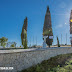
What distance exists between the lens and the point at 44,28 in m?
22.0

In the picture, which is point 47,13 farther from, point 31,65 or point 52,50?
point 31,65

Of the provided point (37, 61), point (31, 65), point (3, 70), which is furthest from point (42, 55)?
point (3, 70)

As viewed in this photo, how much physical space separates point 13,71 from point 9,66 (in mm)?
521

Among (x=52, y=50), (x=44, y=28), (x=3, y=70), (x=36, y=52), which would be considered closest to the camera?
(x=3, y=70)

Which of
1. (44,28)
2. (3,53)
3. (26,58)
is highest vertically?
(44,28)

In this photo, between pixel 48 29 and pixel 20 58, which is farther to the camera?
pixel 48 29

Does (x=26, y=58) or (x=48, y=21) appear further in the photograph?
(x=48, y=21)

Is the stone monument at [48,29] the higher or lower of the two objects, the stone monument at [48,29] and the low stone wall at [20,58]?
the higher

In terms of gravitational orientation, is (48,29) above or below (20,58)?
above

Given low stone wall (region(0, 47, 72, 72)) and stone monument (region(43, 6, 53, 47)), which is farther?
stone monument (region(43, 6, 53, 47))

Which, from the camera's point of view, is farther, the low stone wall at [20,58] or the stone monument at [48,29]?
the stone monument at [48,29]

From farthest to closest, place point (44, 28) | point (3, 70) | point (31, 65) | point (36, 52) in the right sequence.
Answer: point (44, 28) < point (36, 52) < point (31, 65) < point (3, 70)

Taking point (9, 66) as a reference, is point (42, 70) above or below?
below

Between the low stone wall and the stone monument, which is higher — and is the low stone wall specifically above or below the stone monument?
below
